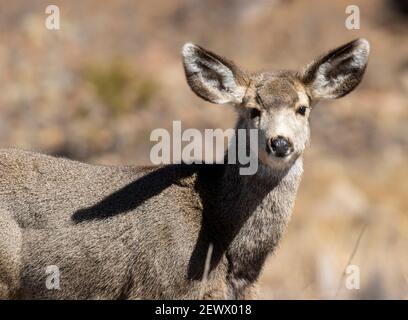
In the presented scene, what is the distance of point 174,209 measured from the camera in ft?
30.1

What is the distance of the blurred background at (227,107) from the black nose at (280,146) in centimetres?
486

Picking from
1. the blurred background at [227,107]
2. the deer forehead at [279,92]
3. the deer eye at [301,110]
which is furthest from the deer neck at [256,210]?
the blurred background at [227,107]

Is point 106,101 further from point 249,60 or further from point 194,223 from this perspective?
point 194,223

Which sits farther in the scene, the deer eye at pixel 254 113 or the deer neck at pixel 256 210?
the deer eye at pixel 254 113

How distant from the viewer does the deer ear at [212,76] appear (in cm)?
966

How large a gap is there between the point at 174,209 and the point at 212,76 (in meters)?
1.49

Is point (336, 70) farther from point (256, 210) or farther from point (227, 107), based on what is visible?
point (227, 107)

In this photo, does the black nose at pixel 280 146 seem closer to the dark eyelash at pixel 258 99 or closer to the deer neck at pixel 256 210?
the deer neck at pixel 256 210

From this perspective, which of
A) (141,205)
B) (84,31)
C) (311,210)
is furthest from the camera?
(84,31)

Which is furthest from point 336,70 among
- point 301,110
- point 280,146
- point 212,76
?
point 280,146

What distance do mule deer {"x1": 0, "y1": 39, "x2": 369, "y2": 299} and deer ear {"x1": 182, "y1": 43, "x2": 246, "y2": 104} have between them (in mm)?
12
